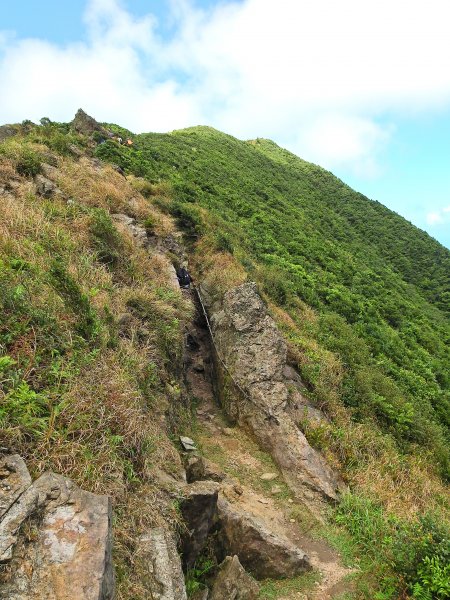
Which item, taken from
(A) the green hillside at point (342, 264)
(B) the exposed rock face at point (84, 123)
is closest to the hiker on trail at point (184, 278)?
(A) the green hillside at point (342, 264)

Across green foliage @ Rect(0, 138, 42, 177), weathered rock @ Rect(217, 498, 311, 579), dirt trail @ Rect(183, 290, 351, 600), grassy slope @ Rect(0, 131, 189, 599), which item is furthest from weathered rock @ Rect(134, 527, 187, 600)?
green foliage @ Rect(0, 138, 42, 177)

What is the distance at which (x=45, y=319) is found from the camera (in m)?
5.12

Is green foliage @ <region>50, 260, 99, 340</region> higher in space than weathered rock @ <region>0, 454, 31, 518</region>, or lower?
higher

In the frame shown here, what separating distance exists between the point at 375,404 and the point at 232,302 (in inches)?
171

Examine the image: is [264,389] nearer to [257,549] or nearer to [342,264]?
[257,549]

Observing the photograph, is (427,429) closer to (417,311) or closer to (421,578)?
(421,578)

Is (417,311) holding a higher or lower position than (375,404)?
higher

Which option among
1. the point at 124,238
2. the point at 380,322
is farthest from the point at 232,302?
the point at 380,322

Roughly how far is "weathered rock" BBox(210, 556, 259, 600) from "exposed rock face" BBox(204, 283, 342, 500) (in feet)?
8.08

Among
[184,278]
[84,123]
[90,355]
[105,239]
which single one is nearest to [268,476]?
[90,355]

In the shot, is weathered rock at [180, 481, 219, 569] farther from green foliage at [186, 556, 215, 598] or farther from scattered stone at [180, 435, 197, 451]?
scattered stone at [180, 435, 197, 451]

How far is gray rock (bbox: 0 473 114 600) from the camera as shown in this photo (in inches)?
110

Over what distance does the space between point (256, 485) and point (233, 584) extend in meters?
2.56

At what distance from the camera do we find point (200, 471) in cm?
627
